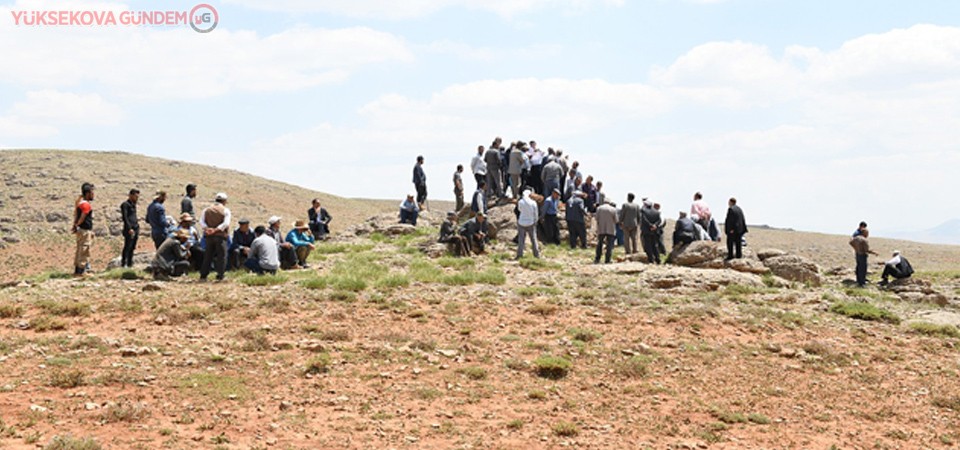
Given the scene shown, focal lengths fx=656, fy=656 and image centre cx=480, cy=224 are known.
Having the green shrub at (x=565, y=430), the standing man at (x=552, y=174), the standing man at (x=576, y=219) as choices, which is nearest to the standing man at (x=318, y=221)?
the standing man at (x=552, y=174)

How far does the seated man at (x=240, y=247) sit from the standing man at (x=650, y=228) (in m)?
11.7

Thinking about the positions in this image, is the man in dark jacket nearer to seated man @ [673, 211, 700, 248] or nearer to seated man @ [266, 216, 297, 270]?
seated man @ [673, 211, 700, 248]

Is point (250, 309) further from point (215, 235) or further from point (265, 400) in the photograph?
point (265, 400)

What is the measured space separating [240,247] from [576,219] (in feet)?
40.7

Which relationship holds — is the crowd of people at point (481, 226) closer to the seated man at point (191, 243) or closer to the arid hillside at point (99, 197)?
the seated man at point (191, 243)

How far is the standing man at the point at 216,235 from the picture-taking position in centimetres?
1548

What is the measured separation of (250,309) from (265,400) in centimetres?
473

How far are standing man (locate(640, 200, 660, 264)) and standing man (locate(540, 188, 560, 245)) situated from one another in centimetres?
395

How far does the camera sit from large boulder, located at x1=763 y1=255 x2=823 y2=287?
21.0 m

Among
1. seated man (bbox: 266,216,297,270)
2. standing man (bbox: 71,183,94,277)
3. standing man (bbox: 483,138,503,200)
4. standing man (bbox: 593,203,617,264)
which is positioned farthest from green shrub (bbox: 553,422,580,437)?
standing man (bbox: 483,138,503,200)

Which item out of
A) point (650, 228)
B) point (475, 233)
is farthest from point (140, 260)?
point (650, 228)

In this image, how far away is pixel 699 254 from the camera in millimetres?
21234

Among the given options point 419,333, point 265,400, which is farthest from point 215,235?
point 265,400

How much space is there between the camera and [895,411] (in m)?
10.1
